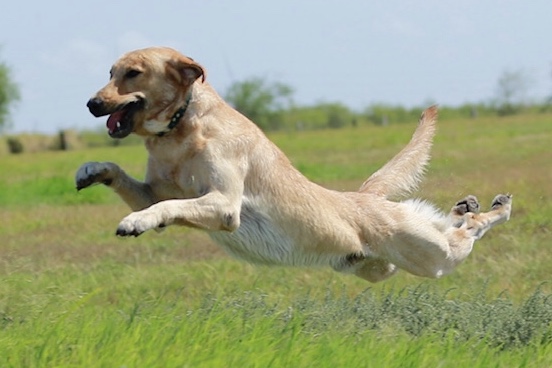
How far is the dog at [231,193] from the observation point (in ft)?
22.9

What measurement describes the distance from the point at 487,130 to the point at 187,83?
3225 cm

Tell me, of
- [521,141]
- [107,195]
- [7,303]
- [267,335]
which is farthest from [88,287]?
[521,141]

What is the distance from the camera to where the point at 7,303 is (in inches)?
293

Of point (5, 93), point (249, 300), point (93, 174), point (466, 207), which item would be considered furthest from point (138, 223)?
point (5, 93)

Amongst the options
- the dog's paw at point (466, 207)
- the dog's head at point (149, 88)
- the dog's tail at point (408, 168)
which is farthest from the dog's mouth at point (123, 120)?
the dog's paw at point (466, 207)

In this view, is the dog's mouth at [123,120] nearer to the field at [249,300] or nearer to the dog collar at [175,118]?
the dog collar at [175,118]

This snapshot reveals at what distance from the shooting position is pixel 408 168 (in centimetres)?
872

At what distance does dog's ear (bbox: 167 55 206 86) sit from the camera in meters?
7.04

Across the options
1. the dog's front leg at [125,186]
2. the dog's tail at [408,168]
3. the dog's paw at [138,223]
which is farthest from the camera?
the dog's tail at [408,168]

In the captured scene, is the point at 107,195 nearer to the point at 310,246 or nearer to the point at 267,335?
the point at 310,246

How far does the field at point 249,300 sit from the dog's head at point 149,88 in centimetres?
115

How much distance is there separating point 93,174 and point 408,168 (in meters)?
2.67

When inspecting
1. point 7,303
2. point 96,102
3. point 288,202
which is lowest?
point 7,303

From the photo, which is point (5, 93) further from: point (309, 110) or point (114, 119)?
point (114, 119)
